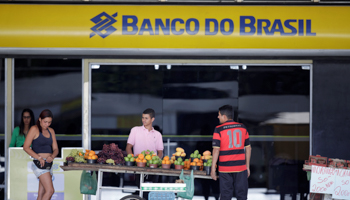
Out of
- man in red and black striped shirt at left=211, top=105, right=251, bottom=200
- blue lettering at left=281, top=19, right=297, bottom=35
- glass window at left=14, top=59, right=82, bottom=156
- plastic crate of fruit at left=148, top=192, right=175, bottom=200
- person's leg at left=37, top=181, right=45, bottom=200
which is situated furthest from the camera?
glass window at left=14, top=59, right=82, bottom=156

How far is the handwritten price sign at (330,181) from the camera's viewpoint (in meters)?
5.64

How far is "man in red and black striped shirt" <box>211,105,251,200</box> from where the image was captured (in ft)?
18.5

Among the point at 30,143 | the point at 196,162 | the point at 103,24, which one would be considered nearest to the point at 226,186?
the point at 196,162

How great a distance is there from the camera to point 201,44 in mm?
6426

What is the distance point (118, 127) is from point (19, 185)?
1928 millimetres

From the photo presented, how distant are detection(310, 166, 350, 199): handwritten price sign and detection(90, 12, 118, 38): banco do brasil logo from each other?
3790 mm

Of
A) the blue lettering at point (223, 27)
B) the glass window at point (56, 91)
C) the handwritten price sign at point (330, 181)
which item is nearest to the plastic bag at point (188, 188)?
the handwritten price sign at point (330, 181)

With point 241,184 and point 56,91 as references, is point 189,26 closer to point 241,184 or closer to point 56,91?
point 241,184

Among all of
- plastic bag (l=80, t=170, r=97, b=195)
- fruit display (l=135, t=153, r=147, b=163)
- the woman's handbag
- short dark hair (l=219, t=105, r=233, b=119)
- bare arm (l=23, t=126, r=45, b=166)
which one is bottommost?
plastic bag (l=80, t=170, r=97, b=195)

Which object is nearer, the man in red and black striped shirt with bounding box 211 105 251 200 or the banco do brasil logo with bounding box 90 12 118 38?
the man in red and black striped shirt with bounding box 211 105 251 200

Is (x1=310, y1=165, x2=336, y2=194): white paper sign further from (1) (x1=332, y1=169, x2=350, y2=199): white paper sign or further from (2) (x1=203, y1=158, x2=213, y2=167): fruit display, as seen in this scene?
(2) (x1=203, y1=158, x2=213, y2=167): fruit display

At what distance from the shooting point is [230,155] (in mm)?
5668

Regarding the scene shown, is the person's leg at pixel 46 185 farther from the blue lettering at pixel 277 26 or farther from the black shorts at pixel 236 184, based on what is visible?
the blue lettering at pixel 277 26

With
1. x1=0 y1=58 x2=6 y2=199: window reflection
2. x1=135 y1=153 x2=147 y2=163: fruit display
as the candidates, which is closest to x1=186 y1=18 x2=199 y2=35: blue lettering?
x1=135 y1=153 x2=147 y2=163: fruit display
